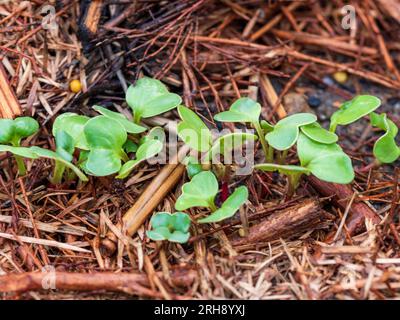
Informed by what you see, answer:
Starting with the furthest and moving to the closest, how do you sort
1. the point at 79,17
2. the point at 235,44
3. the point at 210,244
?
the point at 235,44
the point at 79,17
the point at 210,244

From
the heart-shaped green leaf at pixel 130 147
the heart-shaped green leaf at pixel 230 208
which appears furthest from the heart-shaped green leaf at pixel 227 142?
the heart-shaped green leaf at pixel 130 147

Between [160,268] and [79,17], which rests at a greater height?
[79,17]

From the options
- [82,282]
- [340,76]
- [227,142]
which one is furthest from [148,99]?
[340,76]

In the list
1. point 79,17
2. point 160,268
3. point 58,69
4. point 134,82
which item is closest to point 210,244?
point 160,268

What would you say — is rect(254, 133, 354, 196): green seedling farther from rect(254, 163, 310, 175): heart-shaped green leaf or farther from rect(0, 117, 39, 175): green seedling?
rect(0, 117, 39, 175): green seedling

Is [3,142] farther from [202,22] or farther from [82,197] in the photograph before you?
[202,22]

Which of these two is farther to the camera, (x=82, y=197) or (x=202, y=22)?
(x=202, y=22)

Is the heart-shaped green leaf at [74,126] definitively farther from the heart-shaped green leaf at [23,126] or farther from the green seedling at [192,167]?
the green seedling at [192,167]
